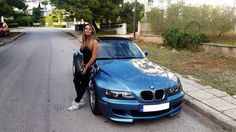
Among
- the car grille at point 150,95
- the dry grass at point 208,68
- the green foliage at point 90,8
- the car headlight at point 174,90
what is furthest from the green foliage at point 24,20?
the car grille at point 150,95

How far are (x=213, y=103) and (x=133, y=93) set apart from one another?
195 cm

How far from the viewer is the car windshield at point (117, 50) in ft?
18.0

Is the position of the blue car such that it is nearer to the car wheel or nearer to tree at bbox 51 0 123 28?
the car wheel

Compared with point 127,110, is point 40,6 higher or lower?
higher

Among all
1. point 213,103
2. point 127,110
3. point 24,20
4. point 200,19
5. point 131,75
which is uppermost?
point 24,20

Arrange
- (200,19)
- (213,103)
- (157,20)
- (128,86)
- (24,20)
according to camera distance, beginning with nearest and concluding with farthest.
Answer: (128,86) → (213,103) → (200,19) → (157,20) → (24,20)

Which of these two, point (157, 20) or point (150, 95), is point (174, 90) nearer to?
point (150, 95)

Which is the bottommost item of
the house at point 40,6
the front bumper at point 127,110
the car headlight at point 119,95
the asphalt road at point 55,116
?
the asphalt road at point 55,116

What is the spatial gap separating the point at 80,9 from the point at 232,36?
53.4 feet

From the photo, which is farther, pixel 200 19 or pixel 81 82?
pixel 200 19

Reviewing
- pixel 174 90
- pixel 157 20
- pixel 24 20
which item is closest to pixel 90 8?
pixel 157 20

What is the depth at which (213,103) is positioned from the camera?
16.2ft

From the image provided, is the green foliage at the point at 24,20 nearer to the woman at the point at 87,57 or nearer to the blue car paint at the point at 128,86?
the woman at the point at 87,57

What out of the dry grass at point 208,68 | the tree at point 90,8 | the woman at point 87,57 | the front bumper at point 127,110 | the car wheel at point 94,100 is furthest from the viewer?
the tree at point 90,8
